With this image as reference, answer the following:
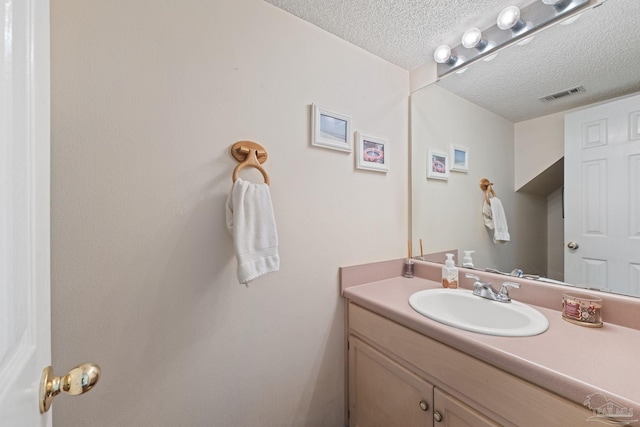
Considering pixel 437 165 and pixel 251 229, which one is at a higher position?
pixel 437 165

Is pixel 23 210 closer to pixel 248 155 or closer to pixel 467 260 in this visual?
pixel 248 155

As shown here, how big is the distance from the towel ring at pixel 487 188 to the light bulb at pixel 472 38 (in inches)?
26.7

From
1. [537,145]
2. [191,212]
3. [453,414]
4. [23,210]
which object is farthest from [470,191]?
[23,210]

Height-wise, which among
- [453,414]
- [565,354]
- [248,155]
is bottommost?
[453,414]

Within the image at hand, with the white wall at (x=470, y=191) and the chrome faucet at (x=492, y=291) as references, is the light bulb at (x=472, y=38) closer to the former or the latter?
the white wall at (x=470, y=191)

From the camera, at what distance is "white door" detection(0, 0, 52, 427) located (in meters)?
0.27

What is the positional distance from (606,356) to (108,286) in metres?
1.45

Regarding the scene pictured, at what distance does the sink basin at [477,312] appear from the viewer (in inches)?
31.3

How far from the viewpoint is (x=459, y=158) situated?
1.43m

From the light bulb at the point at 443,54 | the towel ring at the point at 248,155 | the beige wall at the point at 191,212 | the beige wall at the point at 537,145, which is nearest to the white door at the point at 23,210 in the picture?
the beige wall at the point at 191,212

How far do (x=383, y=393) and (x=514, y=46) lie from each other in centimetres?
166

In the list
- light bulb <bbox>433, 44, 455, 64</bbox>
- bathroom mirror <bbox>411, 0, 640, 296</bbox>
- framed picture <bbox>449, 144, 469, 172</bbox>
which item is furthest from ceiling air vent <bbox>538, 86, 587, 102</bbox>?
light bulb <bbox>433, 44, 455, 64</bbox>

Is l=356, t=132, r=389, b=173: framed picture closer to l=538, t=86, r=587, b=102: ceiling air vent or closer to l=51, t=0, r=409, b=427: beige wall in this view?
l=51, t=0, r=409, b=427: beige wall

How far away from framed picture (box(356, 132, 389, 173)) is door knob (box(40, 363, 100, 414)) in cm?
119
